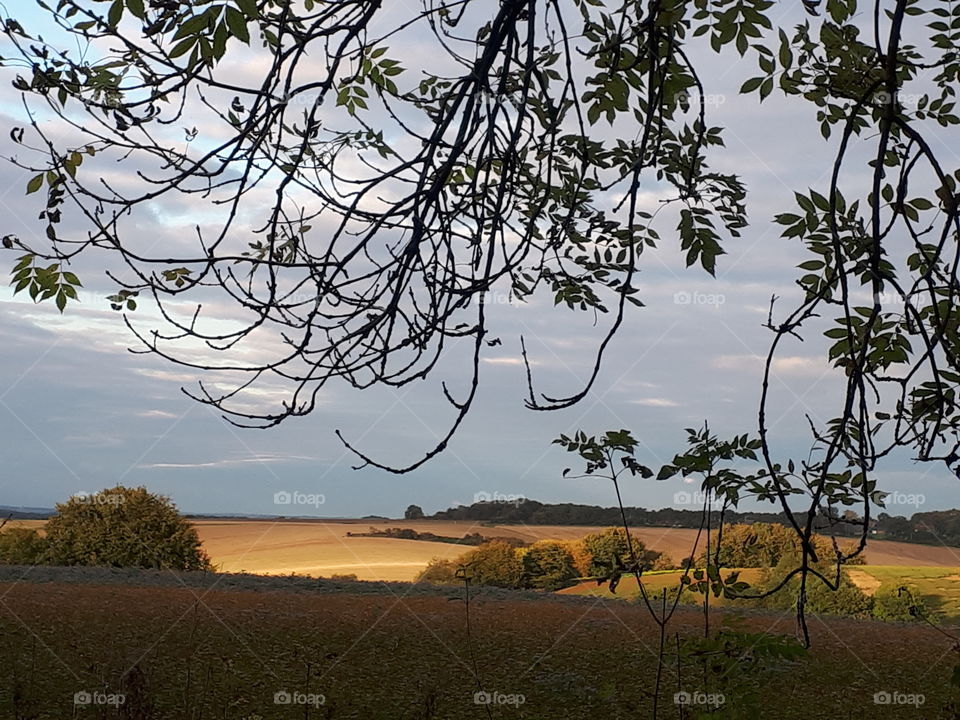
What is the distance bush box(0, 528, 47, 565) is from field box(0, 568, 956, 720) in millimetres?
8511

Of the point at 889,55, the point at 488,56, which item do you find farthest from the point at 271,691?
the point at 889,55

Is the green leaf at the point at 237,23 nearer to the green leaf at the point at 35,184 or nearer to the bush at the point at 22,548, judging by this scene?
the green leaf at the point at 35,184

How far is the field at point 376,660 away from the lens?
7.81 m

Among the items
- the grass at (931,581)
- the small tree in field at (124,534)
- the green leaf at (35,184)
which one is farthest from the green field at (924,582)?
the green leaf at (35,184)

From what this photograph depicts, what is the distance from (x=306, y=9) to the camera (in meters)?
4.54

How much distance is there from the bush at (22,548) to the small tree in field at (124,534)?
304 mm

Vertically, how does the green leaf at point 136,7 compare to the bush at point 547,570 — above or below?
above

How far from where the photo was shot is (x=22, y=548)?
2241cm

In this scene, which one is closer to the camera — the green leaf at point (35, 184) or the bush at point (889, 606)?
the green leaf at point (35, 184)

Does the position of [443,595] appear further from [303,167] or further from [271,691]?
[303,167]

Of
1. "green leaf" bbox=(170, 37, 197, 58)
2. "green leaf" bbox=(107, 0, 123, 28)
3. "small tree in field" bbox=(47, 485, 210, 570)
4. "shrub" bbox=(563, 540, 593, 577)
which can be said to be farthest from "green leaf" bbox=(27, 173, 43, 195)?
"small tree in field" bbox=(47, 485, 210, 570)

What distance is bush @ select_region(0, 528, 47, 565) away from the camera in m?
22.0

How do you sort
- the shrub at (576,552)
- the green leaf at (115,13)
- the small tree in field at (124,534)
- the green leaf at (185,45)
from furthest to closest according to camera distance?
the small tree in field at (124,534)
the shrub at (576,552)
the green leaf at (115,13)
the green leaf at (185,45)

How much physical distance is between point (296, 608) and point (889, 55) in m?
12.1
